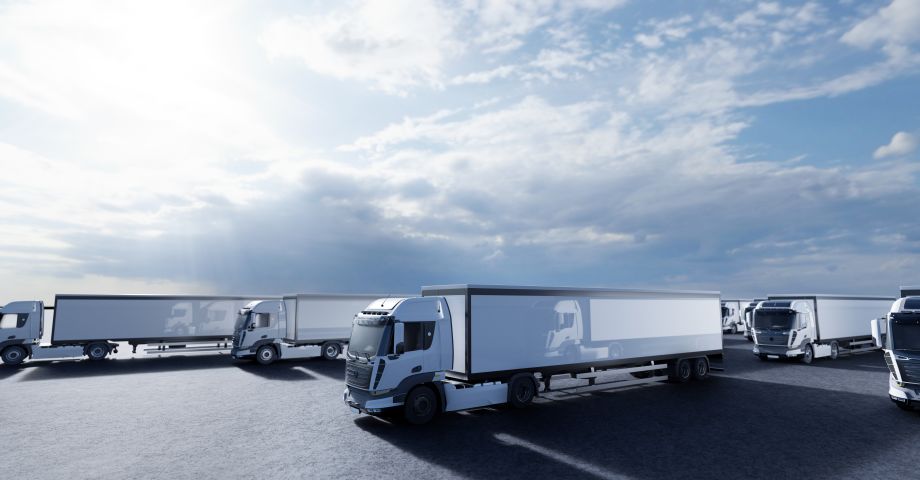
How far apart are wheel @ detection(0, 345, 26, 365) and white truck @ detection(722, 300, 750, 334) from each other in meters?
51.0

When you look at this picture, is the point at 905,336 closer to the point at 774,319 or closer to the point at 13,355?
the point at 774,319

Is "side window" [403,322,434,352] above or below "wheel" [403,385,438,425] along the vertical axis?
above

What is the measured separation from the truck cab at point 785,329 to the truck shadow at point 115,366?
2626cm

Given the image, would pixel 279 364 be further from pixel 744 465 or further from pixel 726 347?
pixel 726 347

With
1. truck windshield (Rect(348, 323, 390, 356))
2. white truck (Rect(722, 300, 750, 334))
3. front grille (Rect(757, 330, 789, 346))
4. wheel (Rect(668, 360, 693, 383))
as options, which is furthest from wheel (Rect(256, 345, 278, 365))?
white truck (Rect(722, 300, 750, 334))

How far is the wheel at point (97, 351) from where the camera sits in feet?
87.3

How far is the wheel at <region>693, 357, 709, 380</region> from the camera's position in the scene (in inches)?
771

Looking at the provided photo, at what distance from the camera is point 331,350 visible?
26.8m

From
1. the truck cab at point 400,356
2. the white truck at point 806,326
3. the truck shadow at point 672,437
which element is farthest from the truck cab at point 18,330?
the white truck at point 806,326

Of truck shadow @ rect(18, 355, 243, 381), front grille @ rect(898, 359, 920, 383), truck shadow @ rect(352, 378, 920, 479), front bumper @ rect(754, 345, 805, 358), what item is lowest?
truck shadow @ rect(352, 378, 920, 479)

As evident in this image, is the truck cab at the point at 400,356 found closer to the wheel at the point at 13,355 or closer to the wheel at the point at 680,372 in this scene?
the wheel at the point at 680,372

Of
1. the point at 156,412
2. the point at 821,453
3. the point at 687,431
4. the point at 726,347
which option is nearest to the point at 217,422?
the point at 156,412

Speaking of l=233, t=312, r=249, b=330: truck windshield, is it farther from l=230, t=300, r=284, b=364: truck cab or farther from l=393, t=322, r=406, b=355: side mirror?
l=393, t=322, r=406, b=355: side mirror

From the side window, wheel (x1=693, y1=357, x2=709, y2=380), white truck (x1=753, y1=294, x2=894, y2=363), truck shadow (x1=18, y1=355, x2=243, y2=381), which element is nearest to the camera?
→ the side window
